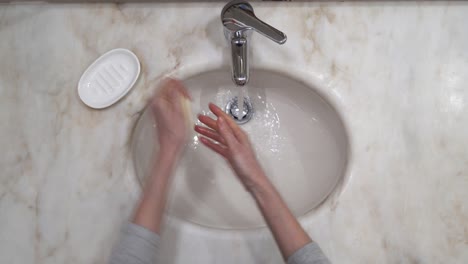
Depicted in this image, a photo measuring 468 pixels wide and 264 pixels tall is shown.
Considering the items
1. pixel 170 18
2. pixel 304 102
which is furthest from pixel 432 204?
pixel 170 18

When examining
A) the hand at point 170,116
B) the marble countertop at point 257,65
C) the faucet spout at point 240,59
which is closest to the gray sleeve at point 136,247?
the marble countertop at point 257,65

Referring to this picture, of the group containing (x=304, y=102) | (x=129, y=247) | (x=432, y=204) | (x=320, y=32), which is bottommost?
(x=129, y=247)

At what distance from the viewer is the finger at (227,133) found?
597mm

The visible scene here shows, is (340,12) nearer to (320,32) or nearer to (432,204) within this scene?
(320,32)

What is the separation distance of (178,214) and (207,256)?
0.42ft

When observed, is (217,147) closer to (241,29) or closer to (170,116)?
(170,116)

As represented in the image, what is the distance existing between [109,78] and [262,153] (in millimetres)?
316

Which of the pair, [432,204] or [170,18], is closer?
[432,204]

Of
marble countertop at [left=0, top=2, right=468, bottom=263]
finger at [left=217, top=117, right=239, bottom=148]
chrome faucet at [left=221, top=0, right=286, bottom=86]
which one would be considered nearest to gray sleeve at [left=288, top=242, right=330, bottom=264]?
marble countertop at [left=0, top=2, right=468, bottom=263]

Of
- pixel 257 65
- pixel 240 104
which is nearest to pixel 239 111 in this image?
pixel 240 104

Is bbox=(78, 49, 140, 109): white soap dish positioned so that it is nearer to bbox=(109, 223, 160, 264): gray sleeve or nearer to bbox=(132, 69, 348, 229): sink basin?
bbox=(132, 69, 348, 229): sink basin

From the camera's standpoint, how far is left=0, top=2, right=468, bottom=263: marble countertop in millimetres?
569

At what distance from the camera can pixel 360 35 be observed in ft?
2.15

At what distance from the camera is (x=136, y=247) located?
0.53 metres
